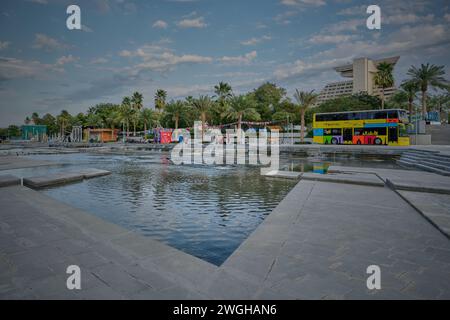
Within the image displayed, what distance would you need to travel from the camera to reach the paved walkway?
2924mm

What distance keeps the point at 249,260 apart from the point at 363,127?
37.3 meters

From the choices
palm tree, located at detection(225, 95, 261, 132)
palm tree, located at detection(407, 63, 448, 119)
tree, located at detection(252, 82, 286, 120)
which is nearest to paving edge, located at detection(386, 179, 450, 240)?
palm tree, located at detection(225, 95, 261, 132)

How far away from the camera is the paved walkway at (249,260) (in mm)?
2924

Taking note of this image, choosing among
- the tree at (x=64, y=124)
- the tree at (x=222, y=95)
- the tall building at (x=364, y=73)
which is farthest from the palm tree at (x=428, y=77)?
the tree at (x=64, y=124)

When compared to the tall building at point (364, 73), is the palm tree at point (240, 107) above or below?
below

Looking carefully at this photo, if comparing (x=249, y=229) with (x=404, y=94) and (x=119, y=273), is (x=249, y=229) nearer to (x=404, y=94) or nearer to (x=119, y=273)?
(x=119, y=273)

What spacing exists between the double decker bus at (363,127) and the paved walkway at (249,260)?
32.4m

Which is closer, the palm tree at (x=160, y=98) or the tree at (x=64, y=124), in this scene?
the palm tree at (x=160, y=98)

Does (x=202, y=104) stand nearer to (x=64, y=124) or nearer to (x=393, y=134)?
(x=393, y=134)

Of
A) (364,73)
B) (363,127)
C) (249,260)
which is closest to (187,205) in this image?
(249,260)

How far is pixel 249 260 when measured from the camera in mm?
3695

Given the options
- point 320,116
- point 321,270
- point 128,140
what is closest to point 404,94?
point 320,116

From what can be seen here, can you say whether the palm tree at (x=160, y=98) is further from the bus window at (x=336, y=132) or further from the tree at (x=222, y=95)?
the bus window at (x=336, y=132)
